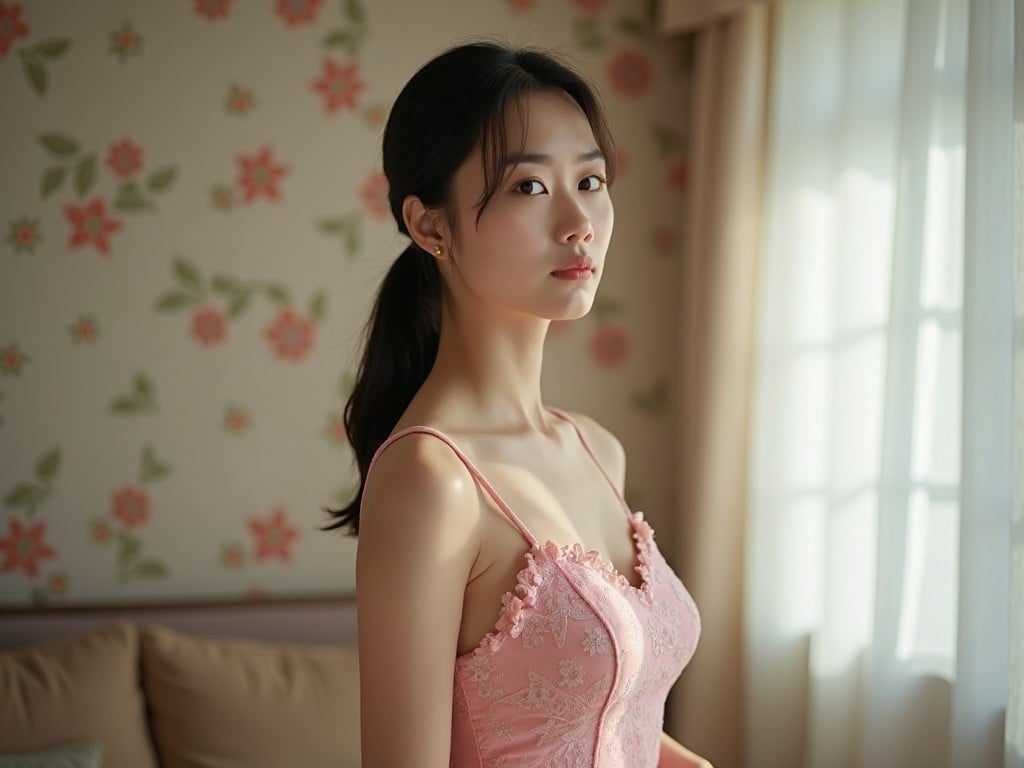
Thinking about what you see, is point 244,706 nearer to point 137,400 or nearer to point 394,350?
point 137,400

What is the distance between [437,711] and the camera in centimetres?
102

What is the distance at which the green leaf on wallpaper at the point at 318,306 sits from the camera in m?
2.72

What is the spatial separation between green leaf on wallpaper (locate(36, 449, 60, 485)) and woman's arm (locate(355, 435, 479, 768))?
187 cm

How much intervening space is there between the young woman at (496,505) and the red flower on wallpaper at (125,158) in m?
1.66

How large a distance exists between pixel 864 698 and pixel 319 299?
1.64 metres

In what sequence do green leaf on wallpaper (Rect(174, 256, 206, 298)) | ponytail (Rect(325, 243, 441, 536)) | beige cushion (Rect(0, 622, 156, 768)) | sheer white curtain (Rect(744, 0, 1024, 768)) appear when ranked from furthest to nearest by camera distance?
green leaf on wallpaper (Rect(174, 256, 206, 298)) → beige cushion (Rect(0, 622, 156, 768)) → sheer white curtain (Rect(744, 0, 1024, 768)) → ponytail (Rect(325, 243, 441, 536))

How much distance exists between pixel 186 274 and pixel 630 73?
1.34 meters

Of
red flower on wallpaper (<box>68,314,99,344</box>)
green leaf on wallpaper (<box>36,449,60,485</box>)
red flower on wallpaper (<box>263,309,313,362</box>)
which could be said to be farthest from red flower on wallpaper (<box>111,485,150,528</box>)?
red flower on wallpaper (<box>263,309,313,362</box>)

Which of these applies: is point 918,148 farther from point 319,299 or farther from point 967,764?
point 319,299

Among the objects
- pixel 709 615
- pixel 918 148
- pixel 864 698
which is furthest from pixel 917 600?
pixel 918 148

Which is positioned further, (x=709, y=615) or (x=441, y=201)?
(x=709, y=615)

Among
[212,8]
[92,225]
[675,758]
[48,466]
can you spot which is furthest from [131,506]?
[675,758]

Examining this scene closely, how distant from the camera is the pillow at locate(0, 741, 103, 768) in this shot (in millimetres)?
2078

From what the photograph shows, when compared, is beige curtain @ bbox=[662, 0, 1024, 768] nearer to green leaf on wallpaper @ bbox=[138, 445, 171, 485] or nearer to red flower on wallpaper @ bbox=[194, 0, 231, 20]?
red flower on wallpaper @ bbox=[194, 0, 231, 20]
